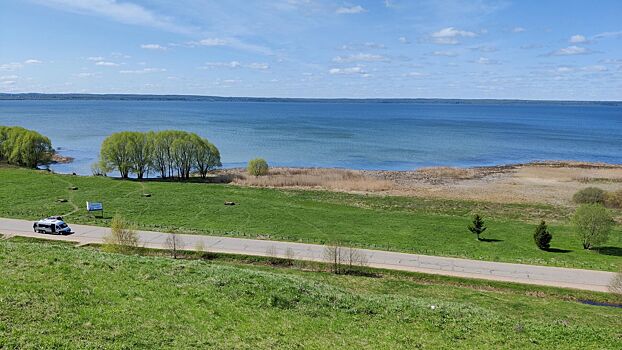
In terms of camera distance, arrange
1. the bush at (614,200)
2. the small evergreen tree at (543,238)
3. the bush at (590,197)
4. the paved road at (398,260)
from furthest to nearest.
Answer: the bush at (590,197)
the bush at (614,200)
the small evergreen tree at (543,238)
the paved road at (398,260)

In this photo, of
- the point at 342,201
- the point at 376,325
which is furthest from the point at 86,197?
the point at 376,325

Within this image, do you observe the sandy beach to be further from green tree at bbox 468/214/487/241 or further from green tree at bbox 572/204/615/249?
green tree at bbox 572/204/615/249

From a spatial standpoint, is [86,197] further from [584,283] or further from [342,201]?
[584,283]

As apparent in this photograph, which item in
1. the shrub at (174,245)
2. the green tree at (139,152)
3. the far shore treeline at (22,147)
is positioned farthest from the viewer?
the far shore treeline at (22,147)

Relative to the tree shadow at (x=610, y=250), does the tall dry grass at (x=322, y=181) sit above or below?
above

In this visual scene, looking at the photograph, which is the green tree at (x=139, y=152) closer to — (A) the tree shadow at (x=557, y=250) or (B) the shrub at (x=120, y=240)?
(B) the shrub at (x=120, y=240)

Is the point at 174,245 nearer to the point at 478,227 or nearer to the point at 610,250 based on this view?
the point at 478,227

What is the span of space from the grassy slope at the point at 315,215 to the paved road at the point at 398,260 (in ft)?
5.80

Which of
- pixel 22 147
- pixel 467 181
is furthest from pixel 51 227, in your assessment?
pixel 467 181

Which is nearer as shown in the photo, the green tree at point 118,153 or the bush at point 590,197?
the bush at point 590,197

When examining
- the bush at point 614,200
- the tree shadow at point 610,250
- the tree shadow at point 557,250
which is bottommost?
the tree shadow at point 610,250

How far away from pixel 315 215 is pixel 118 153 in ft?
132

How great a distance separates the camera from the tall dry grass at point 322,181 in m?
66.6

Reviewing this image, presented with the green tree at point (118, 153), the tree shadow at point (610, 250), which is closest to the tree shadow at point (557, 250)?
the tree shadow at point (610, 250)
